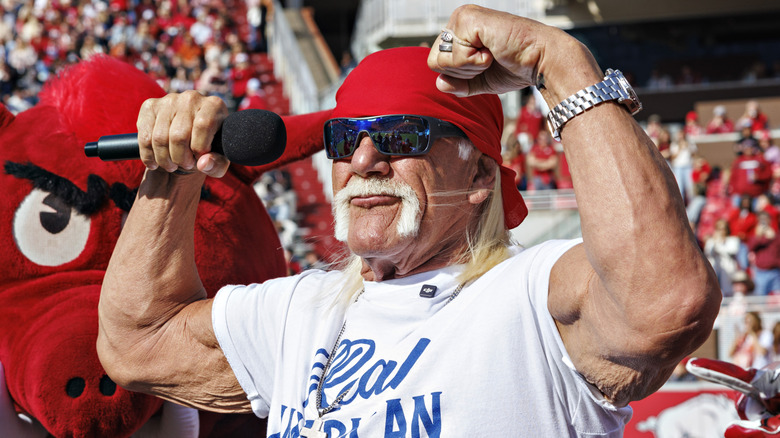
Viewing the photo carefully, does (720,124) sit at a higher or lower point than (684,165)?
lower

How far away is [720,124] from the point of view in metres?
11.9

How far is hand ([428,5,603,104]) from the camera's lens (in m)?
1.53

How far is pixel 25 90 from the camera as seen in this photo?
14.1 metres

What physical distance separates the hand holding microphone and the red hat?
253 millimetres

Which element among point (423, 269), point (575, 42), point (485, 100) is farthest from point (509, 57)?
point (423, 269)

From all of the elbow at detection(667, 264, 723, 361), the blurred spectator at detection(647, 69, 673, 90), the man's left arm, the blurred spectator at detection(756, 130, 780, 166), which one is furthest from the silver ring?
the blurred spectator at detection(647, 69, 673, 90)

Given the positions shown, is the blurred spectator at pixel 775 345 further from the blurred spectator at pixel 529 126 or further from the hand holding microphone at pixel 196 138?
the hand holding microphone at pixel 196 138

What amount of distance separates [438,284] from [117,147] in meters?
0.77

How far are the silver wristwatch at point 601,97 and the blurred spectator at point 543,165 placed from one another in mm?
8534

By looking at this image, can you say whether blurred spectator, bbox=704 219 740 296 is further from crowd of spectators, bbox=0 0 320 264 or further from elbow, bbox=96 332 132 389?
elbow, bbox=96 332 132 389

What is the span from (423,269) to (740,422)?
885 mm

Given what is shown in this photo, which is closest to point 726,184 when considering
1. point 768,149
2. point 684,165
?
point 684,165

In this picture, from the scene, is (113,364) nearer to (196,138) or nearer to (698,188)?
(196,138)

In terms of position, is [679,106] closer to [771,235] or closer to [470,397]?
[771,235]
